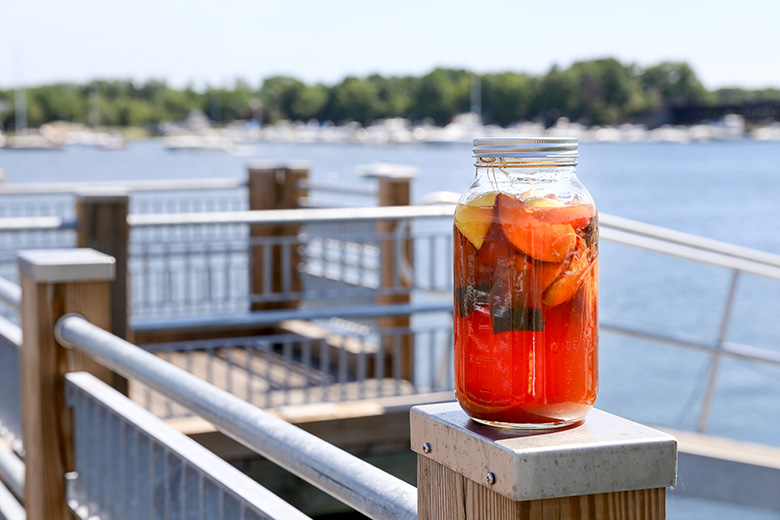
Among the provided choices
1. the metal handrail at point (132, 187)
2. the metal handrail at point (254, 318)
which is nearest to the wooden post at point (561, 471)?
the metal handrail at point (254, 318)

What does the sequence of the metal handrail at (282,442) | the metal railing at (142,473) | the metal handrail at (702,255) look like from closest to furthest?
the metal handrail at (282,442), the metal railing at (142,473), the metal handrail at (702,255)

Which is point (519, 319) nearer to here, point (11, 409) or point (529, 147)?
point (529, 147)

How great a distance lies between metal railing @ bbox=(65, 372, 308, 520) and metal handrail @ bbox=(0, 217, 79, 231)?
11.7 ft

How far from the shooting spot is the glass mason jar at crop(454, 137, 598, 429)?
1.07 meters

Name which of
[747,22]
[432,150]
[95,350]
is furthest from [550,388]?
[747,22]

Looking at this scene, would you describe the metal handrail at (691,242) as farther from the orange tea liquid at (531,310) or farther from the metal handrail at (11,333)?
the orange tea liquid at (531,310)

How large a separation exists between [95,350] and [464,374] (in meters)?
1.57

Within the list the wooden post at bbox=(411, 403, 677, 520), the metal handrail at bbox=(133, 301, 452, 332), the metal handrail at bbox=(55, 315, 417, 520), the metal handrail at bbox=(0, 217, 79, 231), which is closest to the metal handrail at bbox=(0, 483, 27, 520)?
the metal handrail at bbox=(55, 315, 417, 520)

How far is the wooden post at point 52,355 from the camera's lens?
2766 mm

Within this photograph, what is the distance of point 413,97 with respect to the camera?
106m

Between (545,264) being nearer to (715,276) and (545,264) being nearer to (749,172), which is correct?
(715,276)

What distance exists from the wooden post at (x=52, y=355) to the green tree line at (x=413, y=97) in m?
97.6

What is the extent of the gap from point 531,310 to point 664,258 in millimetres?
38727

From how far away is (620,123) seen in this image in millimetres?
106188
